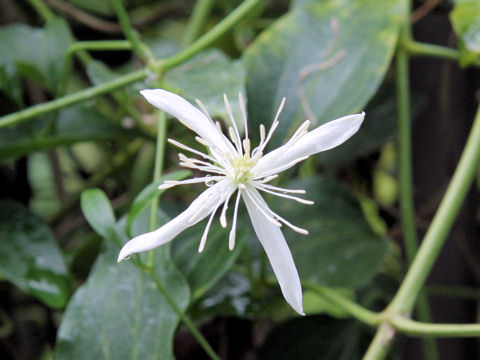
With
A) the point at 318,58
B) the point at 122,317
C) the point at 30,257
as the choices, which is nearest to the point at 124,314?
the point at 122,317

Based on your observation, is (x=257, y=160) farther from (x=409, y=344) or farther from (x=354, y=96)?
(x=409, y=344)

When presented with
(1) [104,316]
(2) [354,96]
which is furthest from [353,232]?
(1) [104,316]

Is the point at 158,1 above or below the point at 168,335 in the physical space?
above

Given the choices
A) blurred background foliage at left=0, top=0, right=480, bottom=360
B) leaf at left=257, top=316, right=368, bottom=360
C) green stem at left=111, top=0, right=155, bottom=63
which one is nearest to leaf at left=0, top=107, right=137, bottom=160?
blurred background foliage at left=0, top=0, right=480, bottom=360

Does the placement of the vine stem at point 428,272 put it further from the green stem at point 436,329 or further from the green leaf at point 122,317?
the green leaf at point 122,317

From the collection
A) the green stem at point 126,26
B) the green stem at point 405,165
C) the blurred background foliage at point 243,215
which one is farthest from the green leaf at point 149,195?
the green stem at point 405,165
